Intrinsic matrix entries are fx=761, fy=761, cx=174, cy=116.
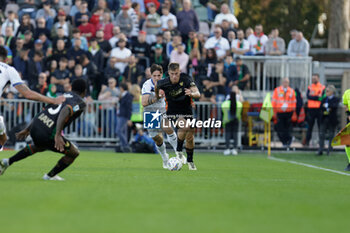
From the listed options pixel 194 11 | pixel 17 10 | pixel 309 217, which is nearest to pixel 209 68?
pixel 194 11

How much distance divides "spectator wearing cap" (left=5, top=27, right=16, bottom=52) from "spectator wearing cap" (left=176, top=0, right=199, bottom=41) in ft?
18.5

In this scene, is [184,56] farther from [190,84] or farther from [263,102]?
[190,84]

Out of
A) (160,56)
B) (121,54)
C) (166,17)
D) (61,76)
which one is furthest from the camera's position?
(166,17)

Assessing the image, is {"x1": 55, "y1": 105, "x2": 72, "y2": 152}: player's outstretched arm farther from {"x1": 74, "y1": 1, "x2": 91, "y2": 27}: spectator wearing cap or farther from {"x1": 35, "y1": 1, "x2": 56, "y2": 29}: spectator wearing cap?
{"x1": 35, "y1": 1, "x2": 56, "y2": 29}: spectator wearing cap

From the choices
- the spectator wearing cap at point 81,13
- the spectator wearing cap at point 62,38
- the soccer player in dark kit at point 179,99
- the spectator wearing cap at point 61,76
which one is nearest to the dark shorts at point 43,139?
the soccer player in dark kit at point 179,99

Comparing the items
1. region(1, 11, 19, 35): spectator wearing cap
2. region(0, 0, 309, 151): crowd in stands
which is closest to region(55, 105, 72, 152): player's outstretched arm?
region(0, 0, 309, 151): crowd in stands

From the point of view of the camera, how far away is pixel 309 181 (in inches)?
505

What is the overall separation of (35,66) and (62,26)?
2068 millimetres

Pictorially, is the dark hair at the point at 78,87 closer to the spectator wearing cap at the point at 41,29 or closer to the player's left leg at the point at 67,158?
the player's left leg at the point at 67,158

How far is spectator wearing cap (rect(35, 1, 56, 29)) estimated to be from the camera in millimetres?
26562

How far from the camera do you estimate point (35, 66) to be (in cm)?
2478

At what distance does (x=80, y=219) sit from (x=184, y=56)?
56.7ft

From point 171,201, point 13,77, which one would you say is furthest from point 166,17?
point 171,201

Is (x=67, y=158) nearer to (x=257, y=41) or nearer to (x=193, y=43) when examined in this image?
(x=193, y=43)
